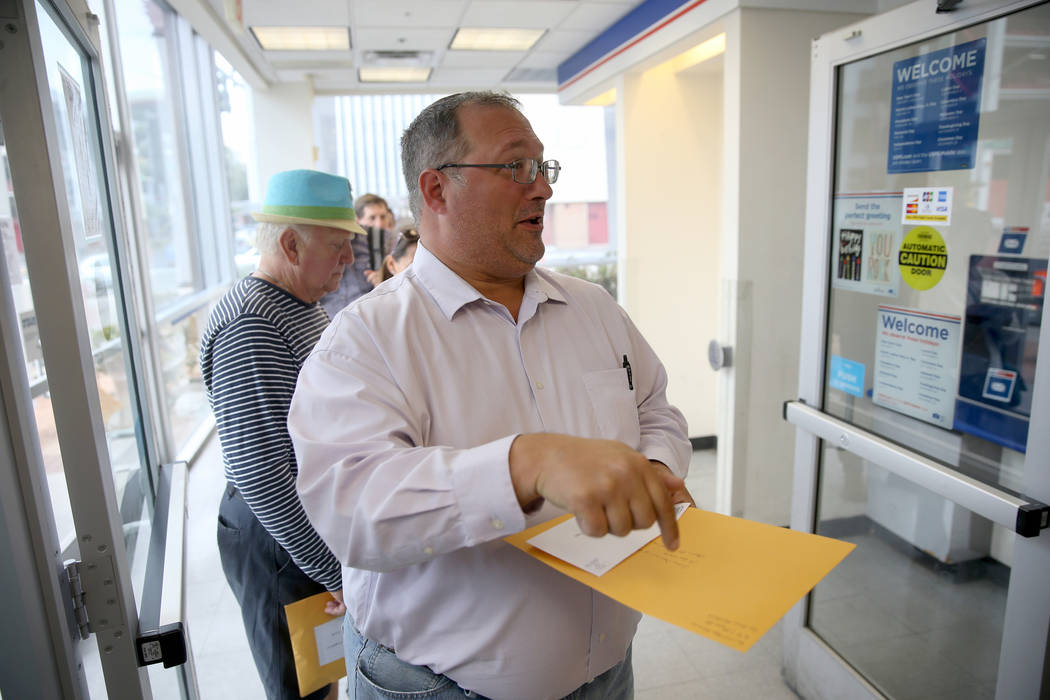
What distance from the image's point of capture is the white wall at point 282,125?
6352 mm

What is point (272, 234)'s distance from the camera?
1.86 metres

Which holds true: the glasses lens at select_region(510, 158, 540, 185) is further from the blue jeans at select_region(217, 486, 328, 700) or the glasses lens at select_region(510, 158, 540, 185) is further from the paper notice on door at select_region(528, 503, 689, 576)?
the blue jeans at select_region(217, 486, 328, 700)

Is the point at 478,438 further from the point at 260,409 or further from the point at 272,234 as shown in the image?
the point at 272,234

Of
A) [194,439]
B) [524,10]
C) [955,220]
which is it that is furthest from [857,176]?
[194,439]

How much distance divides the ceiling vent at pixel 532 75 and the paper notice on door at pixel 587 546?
18.8ft

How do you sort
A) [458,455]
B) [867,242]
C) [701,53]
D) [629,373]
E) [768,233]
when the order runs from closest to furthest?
1. [458,455]
2. [629,373]
3. [867,242]
4. [768,233]
5. [701,53]

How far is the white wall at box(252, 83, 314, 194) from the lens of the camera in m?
6.35

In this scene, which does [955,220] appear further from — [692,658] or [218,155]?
[218,155]

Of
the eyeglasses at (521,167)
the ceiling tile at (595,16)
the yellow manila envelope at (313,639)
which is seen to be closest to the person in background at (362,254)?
the ceiling tile at (595,16)

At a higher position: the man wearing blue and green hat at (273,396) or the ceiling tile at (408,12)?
the ceiling tile at (408,12)

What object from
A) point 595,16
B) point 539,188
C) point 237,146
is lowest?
point 539,188

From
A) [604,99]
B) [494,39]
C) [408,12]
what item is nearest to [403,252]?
[408,12]

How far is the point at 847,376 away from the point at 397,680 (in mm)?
1731

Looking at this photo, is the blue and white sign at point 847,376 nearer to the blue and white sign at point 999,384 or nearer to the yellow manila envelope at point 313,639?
the blue and white sign at point 999,384
